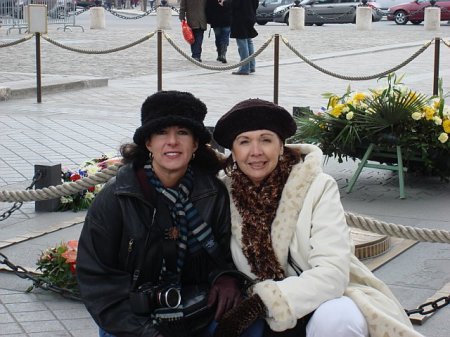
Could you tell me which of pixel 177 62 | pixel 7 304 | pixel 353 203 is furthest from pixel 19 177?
pixel 177 62

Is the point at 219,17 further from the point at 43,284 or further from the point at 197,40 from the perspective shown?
the point at 43,284

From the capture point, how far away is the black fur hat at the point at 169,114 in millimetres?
3285

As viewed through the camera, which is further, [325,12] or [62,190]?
[325,12]

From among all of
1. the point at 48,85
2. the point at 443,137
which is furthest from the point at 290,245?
the point at 48,85

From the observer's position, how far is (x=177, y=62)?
18375 mm

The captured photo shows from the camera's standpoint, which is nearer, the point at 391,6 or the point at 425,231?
the point at 425,231

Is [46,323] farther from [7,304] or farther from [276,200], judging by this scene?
[276,200]

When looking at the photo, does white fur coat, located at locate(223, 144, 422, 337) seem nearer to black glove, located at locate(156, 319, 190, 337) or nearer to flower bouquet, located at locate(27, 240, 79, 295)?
black glove, located at locate(156, 319, 190, 337)

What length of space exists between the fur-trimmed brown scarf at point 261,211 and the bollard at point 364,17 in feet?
88.8

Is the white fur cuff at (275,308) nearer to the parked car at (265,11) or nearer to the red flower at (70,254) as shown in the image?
the red flower at (70,254)

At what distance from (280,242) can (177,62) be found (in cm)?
1530

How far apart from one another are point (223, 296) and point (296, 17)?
2704 cm

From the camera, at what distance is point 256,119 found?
11.0 feet

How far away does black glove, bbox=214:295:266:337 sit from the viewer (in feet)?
10.4
